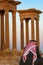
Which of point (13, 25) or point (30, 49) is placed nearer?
point (30, 49)

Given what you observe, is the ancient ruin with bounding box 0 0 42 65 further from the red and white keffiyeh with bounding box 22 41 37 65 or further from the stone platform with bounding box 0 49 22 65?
the red and white keffiyeh with bounding box 22 41 37 65

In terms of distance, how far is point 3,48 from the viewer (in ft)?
108

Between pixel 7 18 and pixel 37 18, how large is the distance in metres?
8.63

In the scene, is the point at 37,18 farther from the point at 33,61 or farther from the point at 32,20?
the point at 33,61

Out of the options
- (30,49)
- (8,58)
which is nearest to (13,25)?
(8,58)

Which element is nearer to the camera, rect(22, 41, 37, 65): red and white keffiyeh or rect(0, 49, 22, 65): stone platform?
rect(22, 41, 37, 65): red and white keffiyeh

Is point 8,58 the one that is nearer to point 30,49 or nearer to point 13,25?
point 13,25

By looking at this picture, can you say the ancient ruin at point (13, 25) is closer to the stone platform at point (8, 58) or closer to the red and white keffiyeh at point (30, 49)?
the stone platform at point (8, 58)

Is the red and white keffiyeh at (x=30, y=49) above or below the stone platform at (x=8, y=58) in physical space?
above

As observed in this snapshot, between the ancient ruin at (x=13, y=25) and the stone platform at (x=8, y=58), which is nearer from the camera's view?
the stone platform at (x=8, y=58)

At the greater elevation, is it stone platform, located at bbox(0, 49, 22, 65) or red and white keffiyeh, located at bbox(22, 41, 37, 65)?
red and white keffiyeh, located at bbox(22, 41, 37, 65)

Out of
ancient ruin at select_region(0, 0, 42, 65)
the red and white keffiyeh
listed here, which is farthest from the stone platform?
the red and white keffiyeh

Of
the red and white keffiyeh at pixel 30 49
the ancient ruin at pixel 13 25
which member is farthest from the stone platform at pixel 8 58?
the red and white keffiyeh at pixel 30 49

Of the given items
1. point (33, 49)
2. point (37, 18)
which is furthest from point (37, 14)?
point (33, 49)
